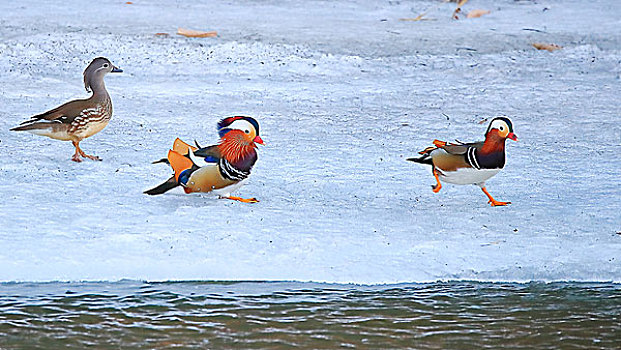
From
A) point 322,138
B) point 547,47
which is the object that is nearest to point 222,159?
point 322,138

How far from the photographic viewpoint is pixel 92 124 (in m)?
5.36

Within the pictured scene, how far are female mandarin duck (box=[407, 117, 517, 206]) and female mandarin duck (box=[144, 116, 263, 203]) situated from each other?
0.93 meters

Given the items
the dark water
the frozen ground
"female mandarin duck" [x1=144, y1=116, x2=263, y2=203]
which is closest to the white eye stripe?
"female mandarin duck" [x1=144, y1=116, x2=263, y2=203]

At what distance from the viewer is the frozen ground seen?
14.7ft

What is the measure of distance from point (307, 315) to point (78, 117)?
2.13m

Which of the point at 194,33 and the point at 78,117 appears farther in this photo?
the point at 194,33

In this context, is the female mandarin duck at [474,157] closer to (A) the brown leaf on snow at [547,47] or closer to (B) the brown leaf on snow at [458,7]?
(A) the brown leaf on snow at [547,47]

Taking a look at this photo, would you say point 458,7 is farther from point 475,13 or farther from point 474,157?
point 474,157

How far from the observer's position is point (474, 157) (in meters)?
4.82

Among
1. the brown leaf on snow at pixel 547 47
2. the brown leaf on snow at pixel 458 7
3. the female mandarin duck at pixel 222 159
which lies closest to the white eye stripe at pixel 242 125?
the female mandarin duck at pixel 222 159

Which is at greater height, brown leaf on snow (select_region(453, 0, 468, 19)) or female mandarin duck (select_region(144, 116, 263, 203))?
brown leaf on snow (select_region(453, 0, 468, 19))

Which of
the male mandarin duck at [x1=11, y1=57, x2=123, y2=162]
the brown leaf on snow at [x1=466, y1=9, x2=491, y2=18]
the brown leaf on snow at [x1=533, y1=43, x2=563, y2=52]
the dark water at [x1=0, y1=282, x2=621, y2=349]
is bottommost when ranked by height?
the dark water at [x1=0, y1=282, x2=621, y2=349]

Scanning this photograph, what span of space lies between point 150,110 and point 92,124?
137 cm

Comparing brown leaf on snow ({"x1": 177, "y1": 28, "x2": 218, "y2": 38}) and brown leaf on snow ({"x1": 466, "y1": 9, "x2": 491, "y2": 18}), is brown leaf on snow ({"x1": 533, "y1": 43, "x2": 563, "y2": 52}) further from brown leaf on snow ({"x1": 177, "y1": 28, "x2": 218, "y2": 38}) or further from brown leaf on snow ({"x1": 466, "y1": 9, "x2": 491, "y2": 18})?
brown leaf on snow ({"x1": 177, "y1": 28, "x2": 218, "y2": 38})
